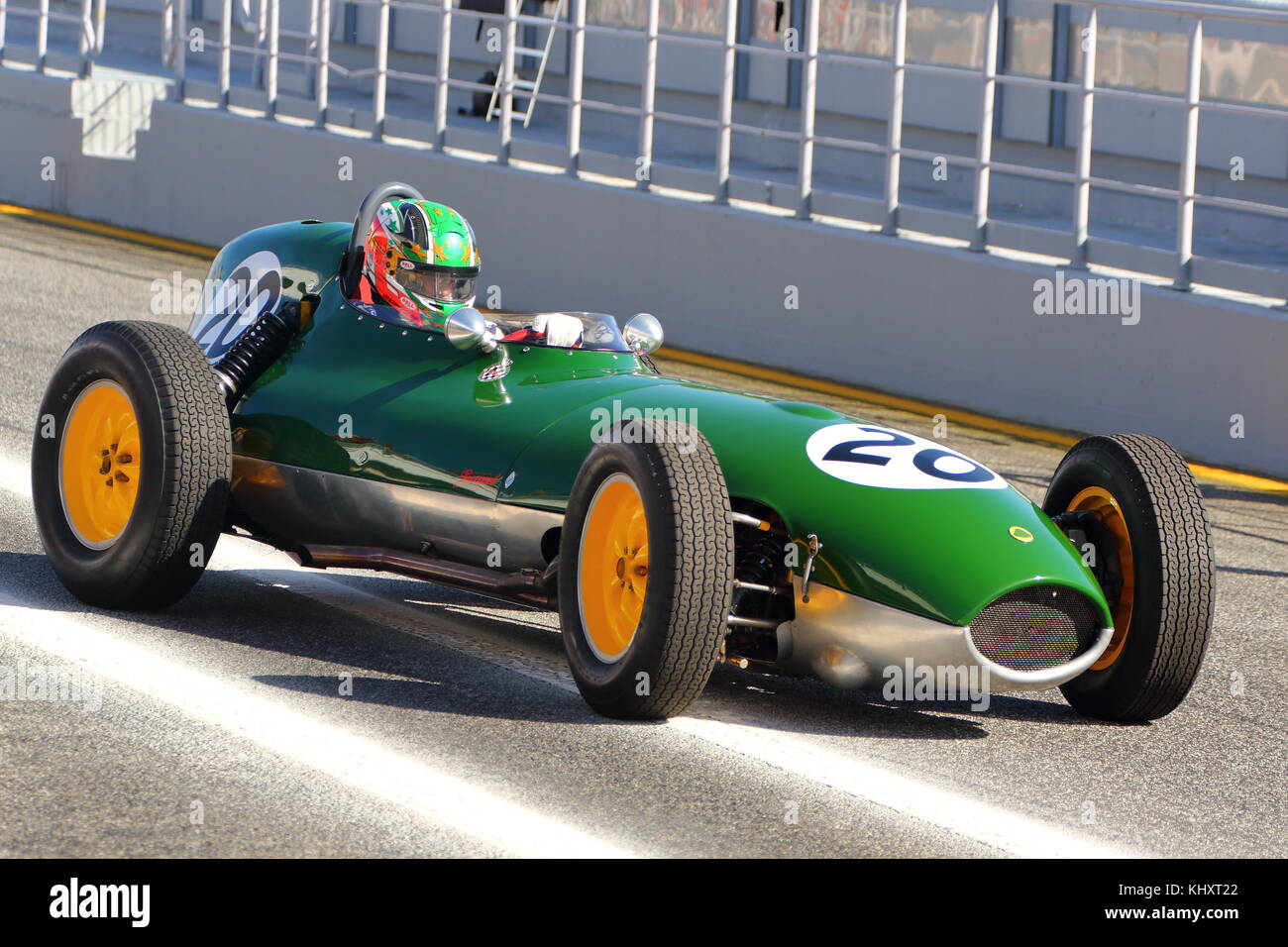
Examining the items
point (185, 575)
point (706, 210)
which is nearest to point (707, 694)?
point (185, 575)

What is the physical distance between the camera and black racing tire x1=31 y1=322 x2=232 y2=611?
692 centimetres

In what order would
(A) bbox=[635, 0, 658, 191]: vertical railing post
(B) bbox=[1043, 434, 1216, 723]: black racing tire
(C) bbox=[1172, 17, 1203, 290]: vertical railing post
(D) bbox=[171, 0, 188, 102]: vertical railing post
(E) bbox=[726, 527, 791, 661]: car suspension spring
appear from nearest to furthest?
(E) bbox=[726, 527, 791, 661]: car suspension spring, (B) bbox=[1043, 434, 1216, 723]: black racing tire, (C) bbox=[1172, 17, 1203, 290]: vertical railing post, (A) bbox=[635, 0, 658, 191]: vertical railing post, (D) bbox=[171, 0, 188, 102]: vertical railing post

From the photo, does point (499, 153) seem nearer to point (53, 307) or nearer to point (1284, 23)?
point (53, 307)

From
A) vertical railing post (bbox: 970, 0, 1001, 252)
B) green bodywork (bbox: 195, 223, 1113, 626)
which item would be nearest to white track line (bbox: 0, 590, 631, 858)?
green bodywork (bbox: 195, 223, 1113, 626)

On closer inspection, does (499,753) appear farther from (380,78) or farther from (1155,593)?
(380,78)

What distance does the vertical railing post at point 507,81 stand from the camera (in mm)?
15711

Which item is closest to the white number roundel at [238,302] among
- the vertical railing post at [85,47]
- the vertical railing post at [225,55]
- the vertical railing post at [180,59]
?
the vertical railing post at [225,55]

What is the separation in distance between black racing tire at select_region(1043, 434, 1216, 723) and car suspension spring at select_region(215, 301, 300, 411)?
2922 millimetres

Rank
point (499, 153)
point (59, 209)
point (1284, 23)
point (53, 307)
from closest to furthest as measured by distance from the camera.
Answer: point (1284, 23), point (53, 307), point (499, 153), point (59, 209)

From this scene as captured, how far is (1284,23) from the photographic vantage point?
433 inches

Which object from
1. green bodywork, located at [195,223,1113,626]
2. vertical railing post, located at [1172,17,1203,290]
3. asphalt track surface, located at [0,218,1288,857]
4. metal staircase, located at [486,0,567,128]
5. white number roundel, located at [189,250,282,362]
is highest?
metal staircase, located at [486,0,567,128]

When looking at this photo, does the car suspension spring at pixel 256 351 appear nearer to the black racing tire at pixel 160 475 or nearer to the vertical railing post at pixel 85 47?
the black racing tire at pixel 160 475

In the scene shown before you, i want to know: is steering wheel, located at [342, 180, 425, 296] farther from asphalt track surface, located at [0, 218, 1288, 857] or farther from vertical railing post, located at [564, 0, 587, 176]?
vertical railing post, located at [564, 0, 587, 176]
